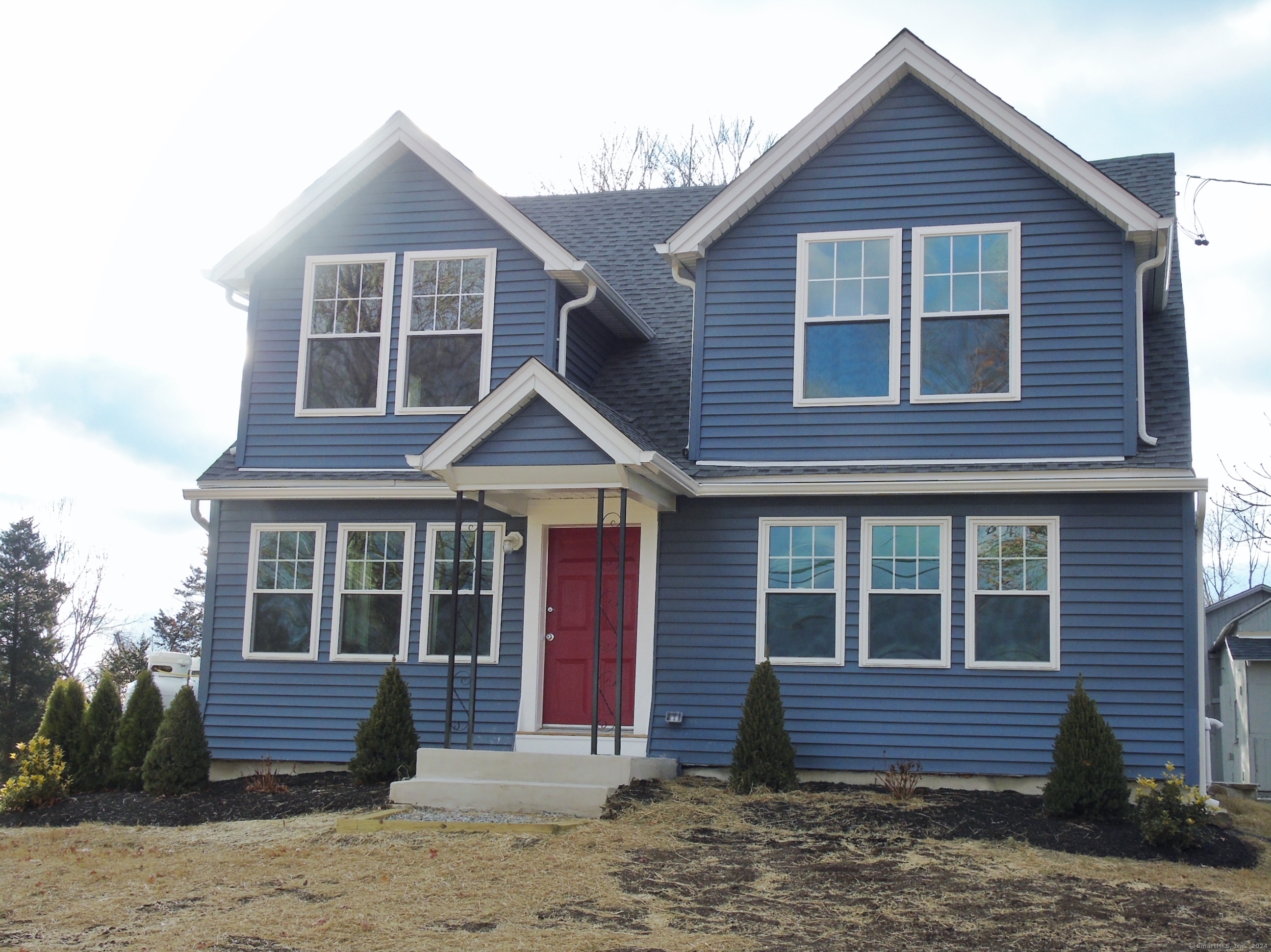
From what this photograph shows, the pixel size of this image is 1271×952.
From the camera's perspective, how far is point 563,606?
1261 centimetres

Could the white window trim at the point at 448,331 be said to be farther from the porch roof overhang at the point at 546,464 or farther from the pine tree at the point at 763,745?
the pine tree at the point at 763,745

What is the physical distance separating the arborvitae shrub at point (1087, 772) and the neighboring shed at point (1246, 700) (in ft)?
39.8

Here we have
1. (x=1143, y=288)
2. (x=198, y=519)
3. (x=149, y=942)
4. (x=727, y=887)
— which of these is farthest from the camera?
(x=198, y=519)

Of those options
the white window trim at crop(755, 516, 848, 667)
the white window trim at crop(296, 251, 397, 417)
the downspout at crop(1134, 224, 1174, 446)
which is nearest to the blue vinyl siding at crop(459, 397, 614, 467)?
the white window trim at crop(755, 516, 848, 667)

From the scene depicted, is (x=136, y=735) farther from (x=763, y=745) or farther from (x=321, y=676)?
(x=763, y=745)

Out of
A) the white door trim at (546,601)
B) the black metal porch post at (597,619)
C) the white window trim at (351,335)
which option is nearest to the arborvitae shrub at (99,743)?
the white window trim at (351,335)

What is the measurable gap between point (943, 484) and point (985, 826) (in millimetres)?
3176

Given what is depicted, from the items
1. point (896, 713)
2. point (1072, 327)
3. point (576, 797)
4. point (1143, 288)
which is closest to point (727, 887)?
point (576, 797)

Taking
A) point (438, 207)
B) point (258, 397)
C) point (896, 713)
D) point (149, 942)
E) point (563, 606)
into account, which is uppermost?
point (438, 207)

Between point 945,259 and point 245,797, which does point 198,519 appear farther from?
point 945,259

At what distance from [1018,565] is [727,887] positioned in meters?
5.03

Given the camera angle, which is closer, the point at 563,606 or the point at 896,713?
the point at 896,713

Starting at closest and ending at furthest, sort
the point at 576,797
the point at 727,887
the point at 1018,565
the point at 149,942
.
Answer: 1. the point at 149,942
2. the point at 727,887
3. the point at 576,797
4. the point at 1018,565

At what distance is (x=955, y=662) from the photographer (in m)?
11.3
